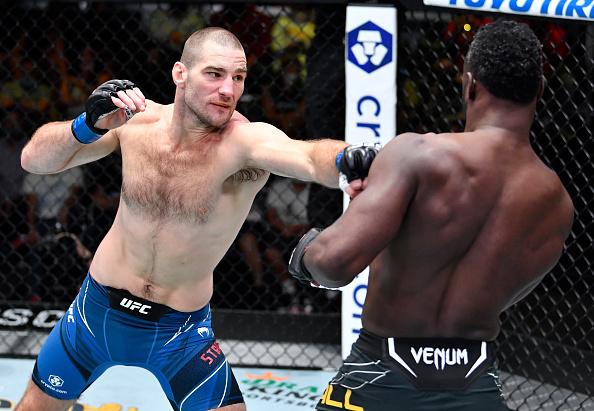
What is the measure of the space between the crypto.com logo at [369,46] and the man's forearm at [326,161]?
1.34 m

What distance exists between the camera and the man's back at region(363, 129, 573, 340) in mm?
1684

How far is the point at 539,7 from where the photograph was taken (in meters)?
3.13

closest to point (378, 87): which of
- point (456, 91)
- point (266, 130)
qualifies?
point (456, 91)

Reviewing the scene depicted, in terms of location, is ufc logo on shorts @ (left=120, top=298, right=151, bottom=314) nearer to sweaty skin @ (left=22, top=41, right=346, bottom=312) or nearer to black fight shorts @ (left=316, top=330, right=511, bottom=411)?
sweaty skin @ (left=22, top=41, right=346, bottom=312)

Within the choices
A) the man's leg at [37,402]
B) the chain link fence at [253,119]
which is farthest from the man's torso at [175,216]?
the chain link fence at [253,119]

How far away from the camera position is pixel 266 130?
95.2 inches

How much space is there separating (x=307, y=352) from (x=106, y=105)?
2036mm

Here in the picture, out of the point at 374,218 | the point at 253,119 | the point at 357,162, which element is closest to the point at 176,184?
the point at 357,162

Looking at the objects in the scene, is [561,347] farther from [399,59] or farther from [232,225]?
[232,225]

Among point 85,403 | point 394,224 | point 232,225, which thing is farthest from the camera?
point 85,403

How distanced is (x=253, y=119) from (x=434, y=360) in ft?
8.31

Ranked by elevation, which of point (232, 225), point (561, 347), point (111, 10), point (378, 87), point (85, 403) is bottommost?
point (85, 403)

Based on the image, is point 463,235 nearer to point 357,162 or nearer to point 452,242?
point 452,242

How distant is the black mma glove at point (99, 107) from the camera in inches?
92.8
